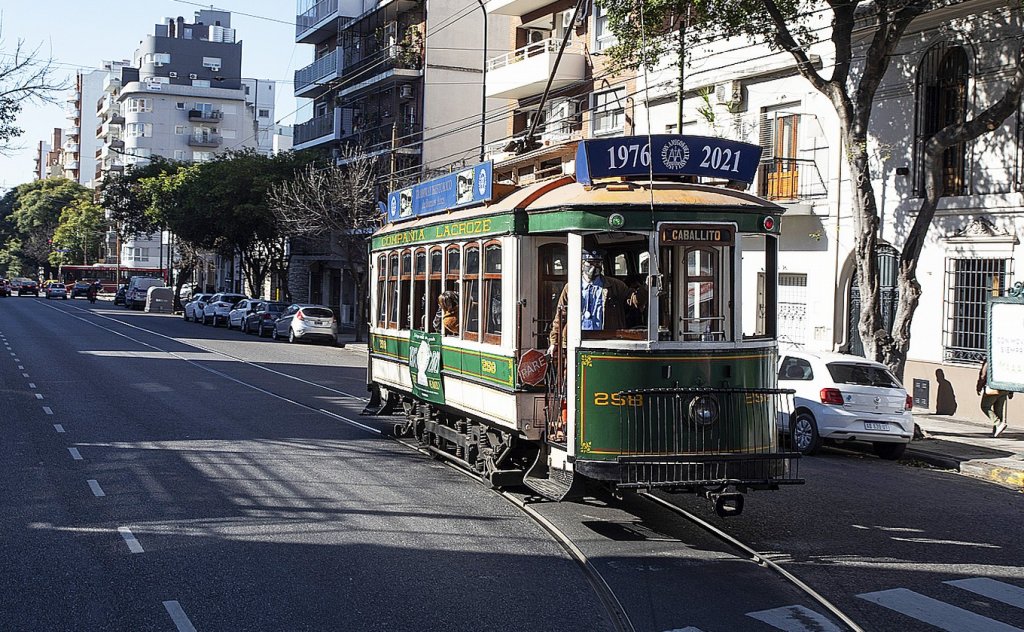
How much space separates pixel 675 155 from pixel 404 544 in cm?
425

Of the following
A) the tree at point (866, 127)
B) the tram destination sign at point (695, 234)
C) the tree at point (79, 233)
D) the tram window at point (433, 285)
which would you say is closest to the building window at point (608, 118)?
the tree at point (866, 127)

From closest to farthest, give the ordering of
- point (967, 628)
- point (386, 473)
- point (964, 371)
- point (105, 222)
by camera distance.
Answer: point (967, 628), point (386, 473), point (964, 371), point (105, 222)

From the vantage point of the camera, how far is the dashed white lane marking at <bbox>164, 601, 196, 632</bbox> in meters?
7.23

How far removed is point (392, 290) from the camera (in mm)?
16453

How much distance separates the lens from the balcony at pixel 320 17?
2229 inches

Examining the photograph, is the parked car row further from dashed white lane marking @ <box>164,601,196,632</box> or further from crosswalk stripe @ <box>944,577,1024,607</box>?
crosswalk stripe @ <box>944,577,1024,607</box>

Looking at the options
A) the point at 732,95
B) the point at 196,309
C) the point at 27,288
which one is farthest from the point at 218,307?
the point at 27,288

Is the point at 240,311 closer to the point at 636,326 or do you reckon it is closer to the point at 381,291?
the point at 381,291

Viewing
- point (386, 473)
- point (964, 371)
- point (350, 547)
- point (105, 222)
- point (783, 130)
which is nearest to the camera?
point (350, 547)

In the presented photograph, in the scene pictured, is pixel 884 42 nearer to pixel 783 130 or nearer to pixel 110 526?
pixel 783 130

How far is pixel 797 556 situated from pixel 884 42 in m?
12.2

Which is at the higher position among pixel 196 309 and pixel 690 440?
pixel 196 309

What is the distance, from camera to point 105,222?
357ft

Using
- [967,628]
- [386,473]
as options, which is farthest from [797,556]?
[386,473]
